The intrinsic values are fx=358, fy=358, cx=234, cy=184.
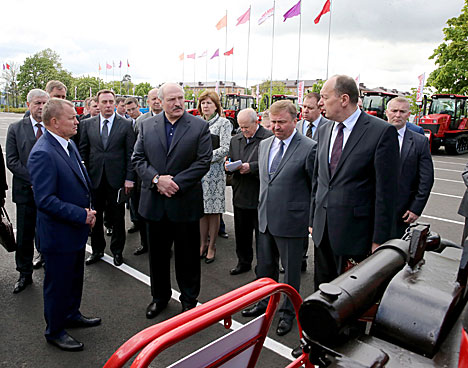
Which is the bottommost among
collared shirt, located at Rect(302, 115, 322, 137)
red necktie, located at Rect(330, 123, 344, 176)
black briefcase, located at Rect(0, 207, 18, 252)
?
black briefcase, located at Rect(0, 207, 18, 252)

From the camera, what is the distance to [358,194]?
269cm

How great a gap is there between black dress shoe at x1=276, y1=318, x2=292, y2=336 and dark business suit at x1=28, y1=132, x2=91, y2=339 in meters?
1.88

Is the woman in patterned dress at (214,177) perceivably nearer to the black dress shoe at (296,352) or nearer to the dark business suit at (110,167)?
the dark business suit at (110,167)

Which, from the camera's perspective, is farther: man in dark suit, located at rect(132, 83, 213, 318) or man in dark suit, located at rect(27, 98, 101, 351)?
man in dark suit, located at rect(132, 83, 213, 318)

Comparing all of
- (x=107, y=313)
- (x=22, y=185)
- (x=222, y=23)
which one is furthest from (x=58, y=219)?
(x=222, y=23)

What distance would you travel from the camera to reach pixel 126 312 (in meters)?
3.63

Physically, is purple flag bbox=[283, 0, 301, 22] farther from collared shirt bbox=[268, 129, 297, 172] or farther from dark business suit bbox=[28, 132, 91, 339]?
dark business suit bbox=[28, 132, 91, 339]

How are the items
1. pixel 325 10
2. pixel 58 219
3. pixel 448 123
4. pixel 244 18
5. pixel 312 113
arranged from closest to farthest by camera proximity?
pixel 58 219 < pixel 312 113 < pixel 448 123 < pixel 325 10 < pixel 244 18

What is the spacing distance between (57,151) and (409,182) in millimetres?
3520

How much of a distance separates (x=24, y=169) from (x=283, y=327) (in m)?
3.27

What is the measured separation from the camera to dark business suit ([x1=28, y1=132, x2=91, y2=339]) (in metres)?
2.80

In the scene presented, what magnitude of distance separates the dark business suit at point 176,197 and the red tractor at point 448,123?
18.2 m

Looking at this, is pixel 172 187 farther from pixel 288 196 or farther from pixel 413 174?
pixel 413 174

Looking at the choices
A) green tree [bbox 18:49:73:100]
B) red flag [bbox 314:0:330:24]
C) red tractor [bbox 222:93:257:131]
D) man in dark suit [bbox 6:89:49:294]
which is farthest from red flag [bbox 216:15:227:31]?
green tree [bbox 18:49:73:100]
